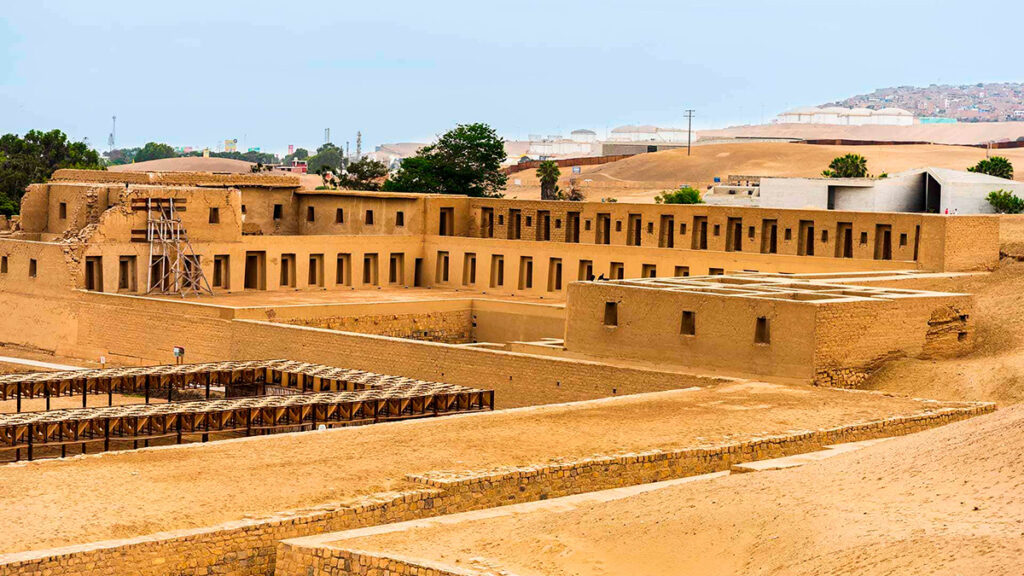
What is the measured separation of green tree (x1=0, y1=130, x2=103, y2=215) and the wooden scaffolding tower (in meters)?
35.9

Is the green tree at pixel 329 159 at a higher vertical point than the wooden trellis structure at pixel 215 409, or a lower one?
higher

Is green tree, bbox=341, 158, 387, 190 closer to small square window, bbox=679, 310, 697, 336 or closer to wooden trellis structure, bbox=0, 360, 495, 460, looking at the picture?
wooden trellis structure, bbox=0, 360, 495, 460

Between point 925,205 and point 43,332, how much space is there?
83.9ft

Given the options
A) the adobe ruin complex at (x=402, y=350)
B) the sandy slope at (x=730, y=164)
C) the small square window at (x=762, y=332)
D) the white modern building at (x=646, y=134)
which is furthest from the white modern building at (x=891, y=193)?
the white modern building at (x=646, y=134)

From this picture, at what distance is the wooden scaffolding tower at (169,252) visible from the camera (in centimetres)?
4234

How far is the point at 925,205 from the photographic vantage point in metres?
49.9

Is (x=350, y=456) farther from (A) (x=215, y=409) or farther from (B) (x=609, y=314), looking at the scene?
(B) (x=609, y=314)

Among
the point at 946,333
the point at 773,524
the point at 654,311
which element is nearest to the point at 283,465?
the point at 773,524

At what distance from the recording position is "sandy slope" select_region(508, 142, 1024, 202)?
103562 mm

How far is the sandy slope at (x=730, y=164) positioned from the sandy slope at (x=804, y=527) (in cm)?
8072

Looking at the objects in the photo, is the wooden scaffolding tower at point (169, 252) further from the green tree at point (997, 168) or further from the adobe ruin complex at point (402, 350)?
the green tree at point (997, 168)

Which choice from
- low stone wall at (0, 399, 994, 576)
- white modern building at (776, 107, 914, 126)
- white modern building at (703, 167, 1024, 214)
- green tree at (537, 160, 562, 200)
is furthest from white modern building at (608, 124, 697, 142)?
low stone wall at (0, 399, 994, 576)

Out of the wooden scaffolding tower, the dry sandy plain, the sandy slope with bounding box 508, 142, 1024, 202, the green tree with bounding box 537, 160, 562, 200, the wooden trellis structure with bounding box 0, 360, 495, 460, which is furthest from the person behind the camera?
the sandy slope with bounding box 508, 142, 1024, 202

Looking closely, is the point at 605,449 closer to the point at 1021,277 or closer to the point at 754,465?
the point at 754,465
